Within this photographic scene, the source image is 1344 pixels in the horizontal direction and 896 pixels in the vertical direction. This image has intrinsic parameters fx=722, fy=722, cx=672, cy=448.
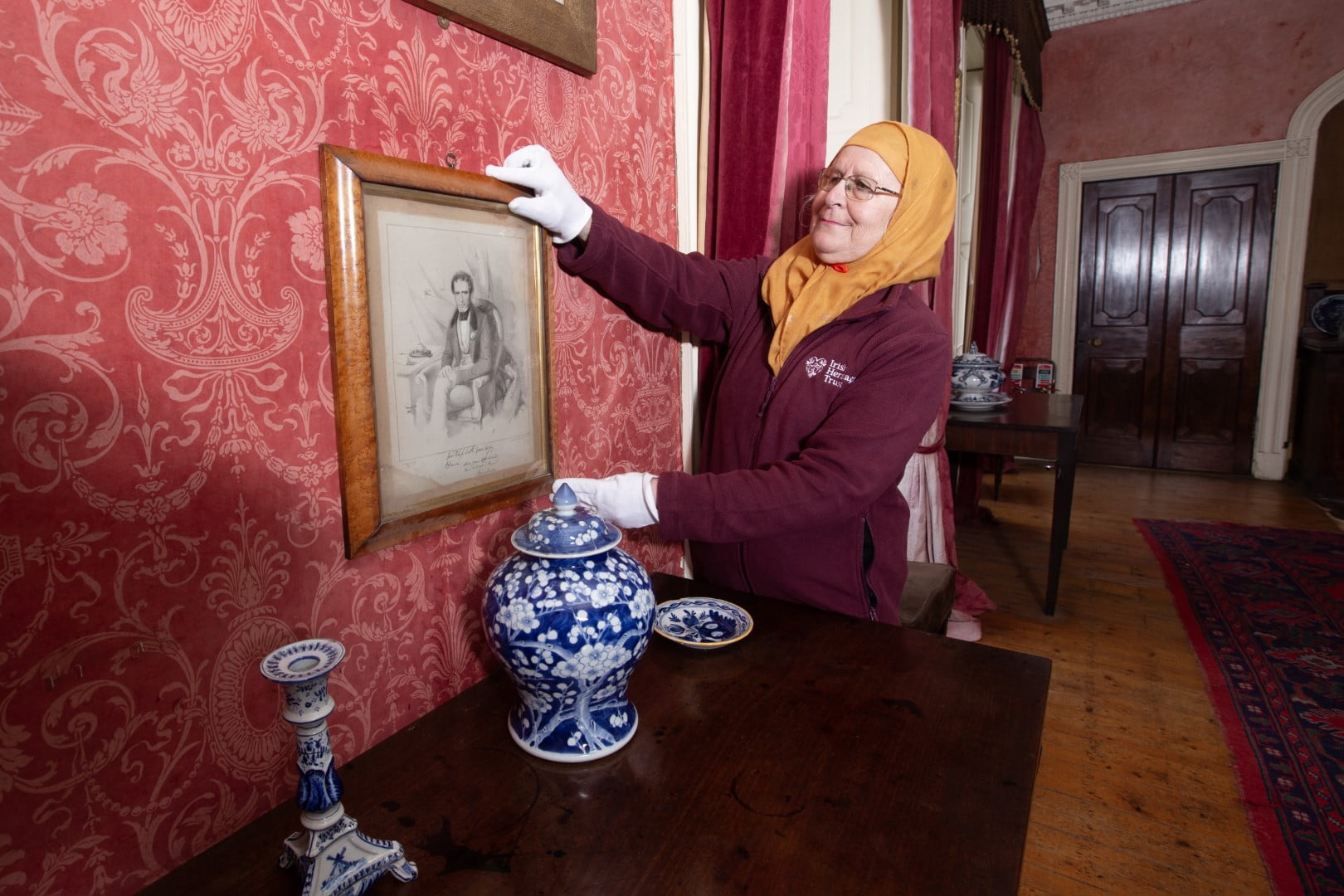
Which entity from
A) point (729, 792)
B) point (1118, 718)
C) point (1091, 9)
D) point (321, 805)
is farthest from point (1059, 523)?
point (1091, 9)

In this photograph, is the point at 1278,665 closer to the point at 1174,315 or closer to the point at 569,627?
the point at 569,627

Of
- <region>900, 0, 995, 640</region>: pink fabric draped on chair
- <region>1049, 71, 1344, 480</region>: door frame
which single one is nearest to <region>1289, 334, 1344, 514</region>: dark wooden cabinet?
<region>1049, 71, 1344, 480</region>: door frame

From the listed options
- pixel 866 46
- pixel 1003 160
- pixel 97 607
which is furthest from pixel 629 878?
pixel 1003 160

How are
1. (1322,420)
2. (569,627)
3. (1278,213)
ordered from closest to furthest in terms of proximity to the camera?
(569,627) → (1322,420) → (1278,213)

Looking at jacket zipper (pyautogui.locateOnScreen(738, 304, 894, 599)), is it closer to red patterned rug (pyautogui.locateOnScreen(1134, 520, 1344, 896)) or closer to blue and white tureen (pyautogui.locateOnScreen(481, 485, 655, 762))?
blue and white tureen (pyautogui.locateOnScreen(481, 485, 655, 762))

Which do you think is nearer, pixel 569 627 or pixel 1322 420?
pixel 569 627

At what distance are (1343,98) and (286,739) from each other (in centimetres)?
606

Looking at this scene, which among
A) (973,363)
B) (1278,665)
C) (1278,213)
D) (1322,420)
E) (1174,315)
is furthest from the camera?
(1174,315)

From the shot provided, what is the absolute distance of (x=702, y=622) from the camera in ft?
3.50

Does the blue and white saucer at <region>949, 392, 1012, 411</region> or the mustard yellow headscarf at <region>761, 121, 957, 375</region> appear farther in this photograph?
the blue and white saucer at <region>949, 392, 1012, 411</region>

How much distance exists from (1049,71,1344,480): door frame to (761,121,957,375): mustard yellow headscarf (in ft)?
15.2

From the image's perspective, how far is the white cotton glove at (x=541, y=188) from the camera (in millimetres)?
897

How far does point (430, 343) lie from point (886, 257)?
769mm

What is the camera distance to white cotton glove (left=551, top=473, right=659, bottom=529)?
98 cm
